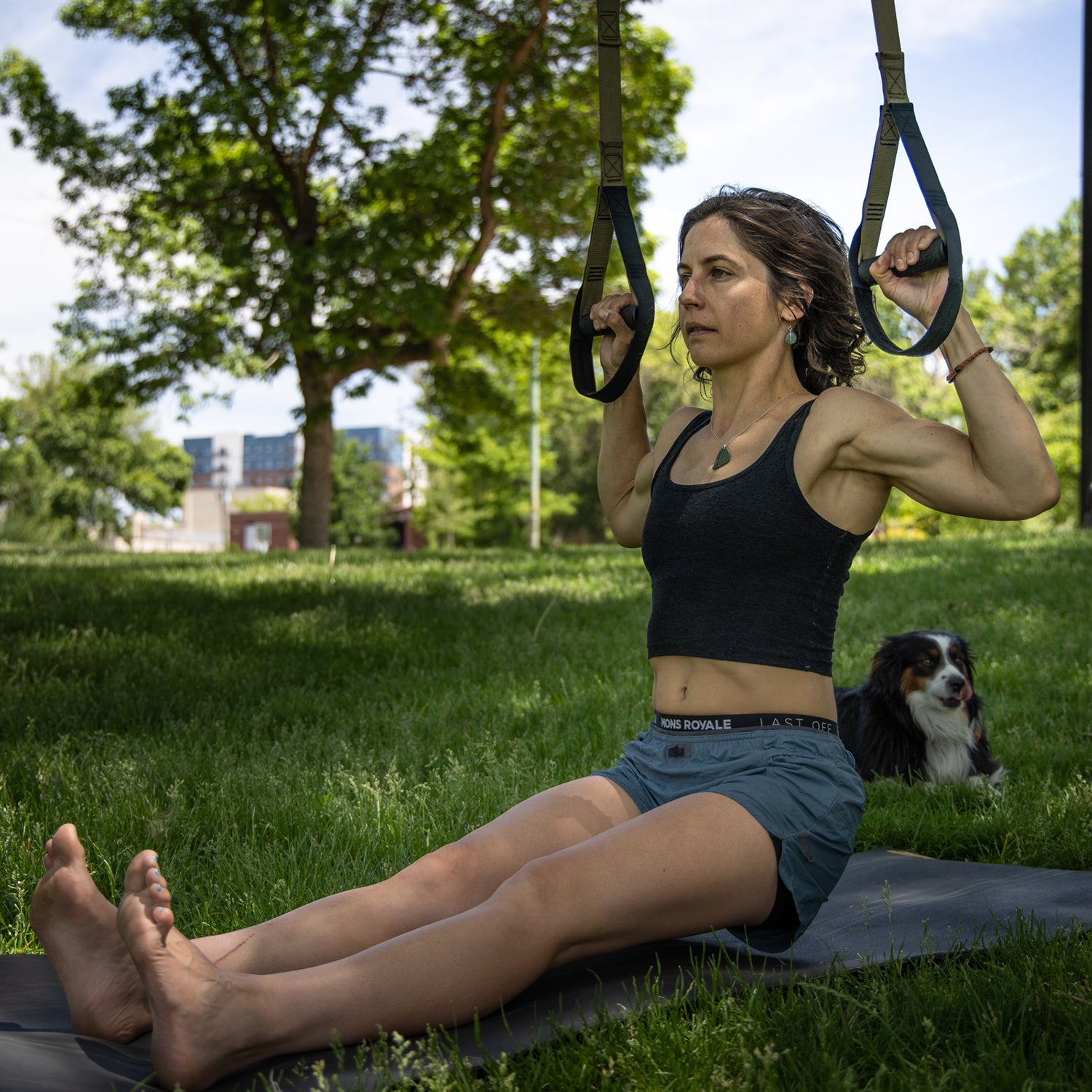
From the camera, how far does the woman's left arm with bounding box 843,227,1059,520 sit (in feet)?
7.23

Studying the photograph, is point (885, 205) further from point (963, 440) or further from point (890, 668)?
point (890, 668)

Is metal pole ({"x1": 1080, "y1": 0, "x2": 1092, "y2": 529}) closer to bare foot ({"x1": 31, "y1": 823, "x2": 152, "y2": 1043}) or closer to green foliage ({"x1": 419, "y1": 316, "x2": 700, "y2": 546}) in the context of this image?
green foliage ({"x1": 419, "y1": 316, "x2": 700, "y2": 546})

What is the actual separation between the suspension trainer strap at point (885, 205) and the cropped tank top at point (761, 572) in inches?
14.1

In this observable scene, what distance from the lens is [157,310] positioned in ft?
62.5

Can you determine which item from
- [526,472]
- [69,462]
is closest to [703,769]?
[526,472]

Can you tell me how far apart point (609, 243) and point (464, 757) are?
2.30 meters

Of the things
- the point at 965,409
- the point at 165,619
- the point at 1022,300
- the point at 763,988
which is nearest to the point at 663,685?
the point at 763,988

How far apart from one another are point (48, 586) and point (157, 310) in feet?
36.6

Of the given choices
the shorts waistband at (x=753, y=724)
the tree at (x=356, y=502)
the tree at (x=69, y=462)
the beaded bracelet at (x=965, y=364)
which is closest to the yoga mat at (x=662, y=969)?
the shorts waistband at (x=753, y=724)

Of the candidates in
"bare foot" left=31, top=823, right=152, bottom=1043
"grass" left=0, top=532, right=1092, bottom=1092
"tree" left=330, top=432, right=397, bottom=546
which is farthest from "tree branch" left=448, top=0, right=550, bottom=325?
"tree" left=330, top=432, right=397, bottom=546

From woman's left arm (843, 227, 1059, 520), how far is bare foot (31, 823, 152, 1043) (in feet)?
6.25

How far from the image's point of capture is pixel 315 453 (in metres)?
20.6

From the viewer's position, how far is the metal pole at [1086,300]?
617 inches

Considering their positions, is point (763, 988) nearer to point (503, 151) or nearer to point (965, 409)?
point (965, 409)
